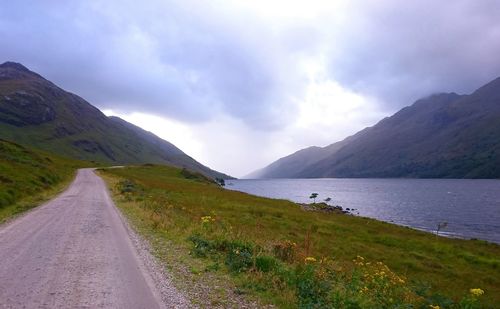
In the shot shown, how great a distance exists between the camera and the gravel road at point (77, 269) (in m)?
10.2

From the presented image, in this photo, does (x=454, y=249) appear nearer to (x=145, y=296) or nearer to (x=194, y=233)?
(x=194, y=233)

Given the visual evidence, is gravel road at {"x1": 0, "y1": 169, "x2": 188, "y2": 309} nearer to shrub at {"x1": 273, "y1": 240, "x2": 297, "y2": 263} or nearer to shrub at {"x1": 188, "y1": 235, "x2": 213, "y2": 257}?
shrub at {"x1": 188, "y1": 235, "x2": 213, "y2": 257}

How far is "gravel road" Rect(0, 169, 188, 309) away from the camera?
10227 millimetres

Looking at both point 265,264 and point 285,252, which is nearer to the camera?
point 265,264

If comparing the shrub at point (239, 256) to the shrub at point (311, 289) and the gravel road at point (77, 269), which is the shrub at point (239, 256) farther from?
the gravel road at point (77, 269)

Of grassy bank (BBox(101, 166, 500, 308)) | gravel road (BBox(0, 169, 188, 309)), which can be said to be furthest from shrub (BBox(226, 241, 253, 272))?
gravel road (BBox(0, 169, 188, 309))

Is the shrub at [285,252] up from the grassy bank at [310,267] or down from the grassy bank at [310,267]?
up

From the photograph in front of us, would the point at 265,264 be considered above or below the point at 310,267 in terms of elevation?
below

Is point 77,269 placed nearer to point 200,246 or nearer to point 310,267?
point 200,246

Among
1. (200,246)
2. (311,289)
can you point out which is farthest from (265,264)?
(200,246)

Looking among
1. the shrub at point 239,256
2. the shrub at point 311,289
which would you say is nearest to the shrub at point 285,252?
the shrub at point 239,256

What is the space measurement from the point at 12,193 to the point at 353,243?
3173 centimetres

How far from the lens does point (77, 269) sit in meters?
13.3

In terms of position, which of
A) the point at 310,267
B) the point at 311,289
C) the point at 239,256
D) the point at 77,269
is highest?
the point at 310,267
